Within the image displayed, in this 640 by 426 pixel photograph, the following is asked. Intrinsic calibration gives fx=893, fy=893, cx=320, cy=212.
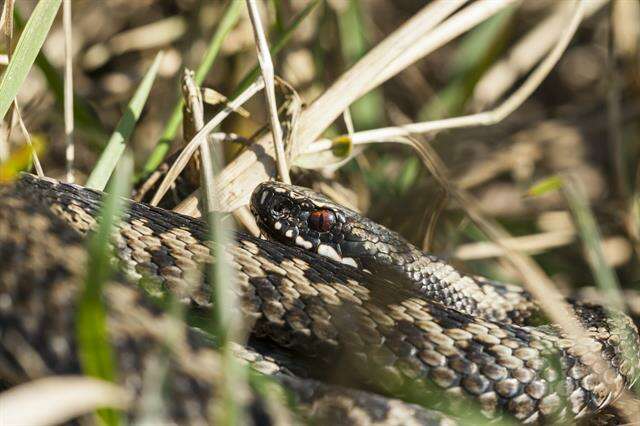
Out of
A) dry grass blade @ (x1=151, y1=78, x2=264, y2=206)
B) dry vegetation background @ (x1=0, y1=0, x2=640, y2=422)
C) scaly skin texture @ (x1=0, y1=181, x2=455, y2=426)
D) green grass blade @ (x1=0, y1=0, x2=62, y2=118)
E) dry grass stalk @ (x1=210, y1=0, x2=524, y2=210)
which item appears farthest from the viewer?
dry vegetation background @ (x1=0, y1=0, x2=640, y2=422)

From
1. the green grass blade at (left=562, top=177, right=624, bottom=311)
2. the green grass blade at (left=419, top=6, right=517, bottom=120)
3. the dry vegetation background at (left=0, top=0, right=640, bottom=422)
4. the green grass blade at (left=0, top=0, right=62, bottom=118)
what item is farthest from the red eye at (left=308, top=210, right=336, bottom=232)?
the green grass blade at (left=419, top=6, right=517, bottom=120)

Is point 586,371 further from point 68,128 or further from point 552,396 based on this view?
point 68,128

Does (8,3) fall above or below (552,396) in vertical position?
above

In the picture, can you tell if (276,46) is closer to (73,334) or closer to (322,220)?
(322,220)

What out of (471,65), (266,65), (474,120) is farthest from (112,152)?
(471,65)

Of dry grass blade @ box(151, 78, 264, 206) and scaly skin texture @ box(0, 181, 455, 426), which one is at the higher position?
dry grass blade @ box(151, 78, 264, 206)

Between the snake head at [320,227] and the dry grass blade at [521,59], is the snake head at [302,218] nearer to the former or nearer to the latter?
the snake head at [320,227]

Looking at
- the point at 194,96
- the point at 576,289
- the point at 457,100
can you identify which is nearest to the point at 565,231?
the point at 576,289

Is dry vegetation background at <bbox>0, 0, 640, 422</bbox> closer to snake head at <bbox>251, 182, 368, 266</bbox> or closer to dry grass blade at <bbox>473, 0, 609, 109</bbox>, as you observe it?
dry grass blade at <bbox>473, 0, 609, 109</bbox>
